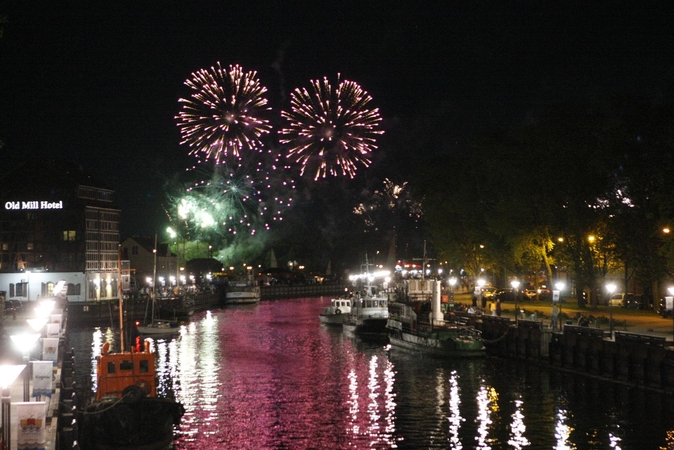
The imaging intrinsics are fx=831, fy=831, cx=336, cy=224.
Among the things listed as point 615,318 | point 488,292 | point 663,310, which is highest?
point 488,292

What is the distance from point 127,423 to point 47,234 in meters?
73.8

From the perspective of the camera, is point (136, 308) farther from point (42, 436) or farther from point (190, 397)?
point (42, 436)

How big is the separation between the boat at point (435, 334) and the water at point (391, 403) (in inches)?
38.5

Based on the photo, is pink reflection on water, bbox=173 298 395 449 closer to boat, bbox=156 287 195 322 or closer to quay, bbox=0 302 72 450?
quay, bbox=0 302 72 450

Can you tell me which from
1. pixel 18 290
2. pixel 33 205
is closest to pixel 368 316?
pixel 18 290

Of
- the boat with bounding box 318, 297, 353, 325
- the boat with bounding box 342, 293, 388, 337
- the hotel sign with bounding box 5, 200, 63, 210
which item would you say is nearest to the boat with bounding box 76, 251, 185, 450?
the boat with bounding box 342, 293, 388, 337

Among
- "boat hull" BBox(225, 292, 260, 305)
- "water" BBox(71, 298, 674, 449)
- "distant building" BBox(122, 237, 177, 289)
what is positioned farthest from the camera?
"distant building" BBox(122, 237, 177, 289)

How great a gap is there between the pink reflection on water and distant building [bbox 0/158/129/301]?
27555mm

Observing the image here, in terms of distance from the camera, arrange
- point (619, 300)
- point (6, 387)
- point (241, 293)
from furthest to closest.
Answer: point (241, 293) → point (619, 300) → point (6, 387)

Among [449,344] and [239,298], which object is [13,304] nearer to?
[239,298]

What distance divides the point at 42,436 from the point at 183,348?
43280 mm

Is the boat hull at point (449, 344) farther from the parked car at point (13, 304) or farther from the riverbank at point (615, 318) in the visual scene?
the parked car at point (13, 304)

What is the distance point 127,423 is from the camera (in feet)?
98.5

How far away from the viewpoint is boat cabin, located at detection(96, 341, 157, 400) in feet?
107
